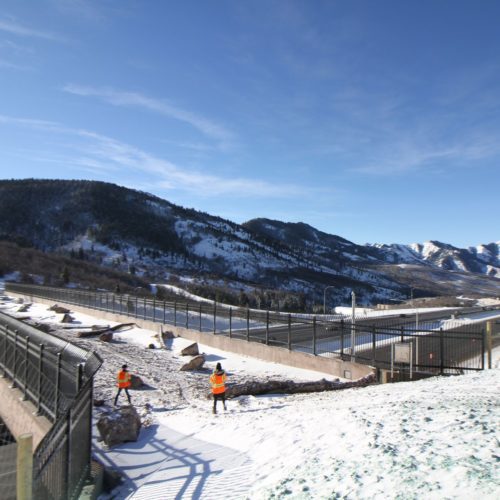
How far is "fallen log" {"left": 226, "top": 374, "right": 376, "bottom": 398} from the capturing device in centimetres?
1410

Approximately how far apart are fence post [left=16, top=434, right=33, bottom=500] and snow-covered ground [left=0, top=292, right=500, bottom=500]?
129 inches

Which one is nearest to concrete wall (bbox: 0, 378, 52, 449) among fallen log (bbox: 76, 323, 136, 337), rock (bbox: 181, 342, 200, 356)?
rock (bbox: 181, 342, 200, 356)

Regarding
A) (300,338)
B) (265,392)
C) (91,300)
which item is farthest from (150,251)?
(265,392)

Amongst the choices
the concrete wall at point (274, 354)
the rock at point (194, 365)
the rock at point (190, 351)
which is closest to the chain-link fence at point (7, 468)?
the rock at point (194, 365)

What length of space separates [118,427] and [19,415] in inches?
89.6

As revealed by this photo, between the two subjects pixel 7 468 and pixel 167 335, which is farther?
pixel 167 335

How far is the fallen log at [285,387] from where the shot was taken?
46.3 ft

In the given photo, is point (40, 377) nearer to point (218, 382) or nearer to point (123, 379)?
point (123, 379)

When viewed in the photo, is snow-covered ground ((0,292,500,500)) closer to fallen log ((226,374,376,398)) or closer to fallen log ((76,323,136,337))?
fallen log ((226,374,376,398))

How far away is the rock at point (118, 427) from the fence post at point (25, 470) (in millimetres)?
5576

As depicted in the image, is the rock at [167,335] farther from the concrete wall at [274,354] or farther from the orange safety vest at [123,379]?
the orange safety vest at [123,379]

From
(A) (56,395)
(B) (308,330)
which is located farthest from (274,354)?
(A) (56,395)

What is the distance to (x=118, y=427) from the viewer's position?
364 inches

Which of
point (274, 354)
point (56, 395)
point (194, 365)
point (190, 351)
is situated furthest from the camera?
point (190, 351)
